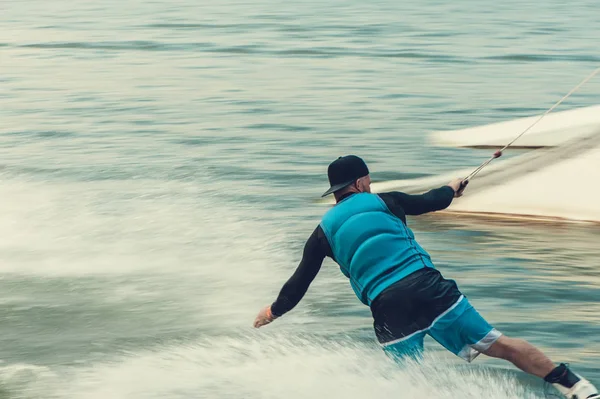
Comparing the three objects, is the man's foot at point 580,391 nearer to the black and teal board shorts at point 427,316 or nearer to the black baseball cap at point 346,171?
the black and teal board shorts at point 427,316

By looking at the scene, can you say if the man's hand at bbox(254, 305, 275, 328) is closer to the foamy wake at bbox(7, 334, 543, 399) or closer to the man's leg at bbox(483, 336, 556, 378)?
the foamy wake at bbox(7, 334, 543, 399)

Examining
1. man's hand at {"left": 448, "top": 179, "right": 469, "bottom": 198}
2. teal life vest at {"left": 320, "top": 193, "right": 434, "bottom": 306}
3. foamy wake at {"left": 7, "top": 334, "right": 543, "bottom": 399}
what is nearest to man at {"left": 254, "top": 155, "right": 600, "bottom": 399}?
teal life vest at {"left": 320, "top": 193, "right": 434, "bottom": 306}

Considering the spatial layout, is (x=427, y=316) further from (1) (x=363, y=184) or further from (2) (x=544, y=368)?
(1) (x=363, y=184)

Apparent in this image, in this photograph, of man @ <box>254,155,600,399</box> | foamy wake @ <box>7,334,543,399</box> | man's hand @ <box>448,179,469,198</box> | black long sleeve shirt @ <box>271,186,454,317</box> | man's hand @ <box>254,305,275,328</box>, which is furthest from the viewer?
man's hand @ <box>448,179,469,198</box>

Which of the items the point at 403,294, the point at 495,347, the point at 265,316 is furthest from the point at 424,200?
the point at 265,316

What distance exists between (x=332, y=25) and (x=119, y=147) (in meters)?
28.3

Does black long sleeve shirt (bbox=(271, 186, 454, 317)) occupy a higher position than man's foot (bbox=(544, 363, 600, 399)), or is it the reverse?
black long sleeve shirt (bbox=(271, 186, 454, 317))

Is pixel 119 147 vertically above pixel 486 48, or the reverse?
pixel 486 48

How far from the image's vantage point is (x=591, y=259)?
11586 millimetres

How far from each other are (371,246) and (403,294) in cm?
33

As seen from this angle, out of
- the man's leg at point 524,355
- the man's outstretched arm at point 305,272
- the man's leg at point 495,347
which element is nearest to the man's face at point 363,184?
the man's outstretched arm at point 305,272

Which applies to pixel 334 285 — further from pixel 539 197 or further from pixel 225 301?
pixel 539 197

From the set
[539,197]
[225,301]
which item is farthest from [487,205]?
[225,301]

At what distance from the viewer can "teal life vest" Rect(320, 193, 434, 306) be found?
6633 mm
